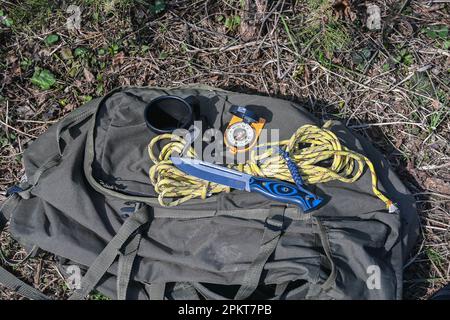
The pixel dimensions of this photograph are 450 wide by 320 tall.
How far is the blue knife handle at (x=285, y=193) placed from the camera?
2.46 m

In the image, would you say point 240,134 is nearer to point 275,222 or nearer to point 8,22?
point 275,222

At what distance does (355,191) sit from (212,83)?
1094 millimetres

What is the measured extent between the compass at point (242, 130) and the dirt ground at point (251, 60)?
47 cm

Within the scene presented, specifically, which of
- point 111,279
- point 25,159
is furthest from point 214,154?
point 25,159

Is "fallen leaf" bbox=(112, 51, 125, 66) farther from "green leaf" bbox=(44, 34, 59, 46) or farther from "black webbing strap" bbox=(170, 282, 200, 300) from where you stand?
"black webbing strap" bbox=(170, 282, 200, 300)

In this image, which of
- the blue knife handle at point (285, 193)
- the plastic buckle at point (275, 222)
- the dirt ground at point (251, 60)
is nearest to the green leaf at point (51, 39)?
the dirt ground at point (251, 60)

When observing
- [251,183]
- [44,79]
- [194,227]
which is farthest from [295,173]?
[44,79]

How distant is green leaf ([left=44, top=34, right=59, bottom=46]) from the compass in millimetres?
1282

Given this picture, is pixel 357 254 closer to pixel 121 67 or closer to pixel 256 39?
pixel 256 39

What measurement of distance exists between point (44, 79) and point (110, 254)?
1.27 metres

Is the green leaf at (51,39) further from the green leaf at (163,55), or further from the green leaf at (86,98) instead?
the green leaf at (163,55)

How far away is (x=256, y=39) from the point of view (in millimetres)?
3211

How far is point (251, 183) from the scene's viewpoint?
8.29 feet

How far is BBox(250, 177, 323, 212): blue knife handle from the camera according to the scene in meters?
2.46
